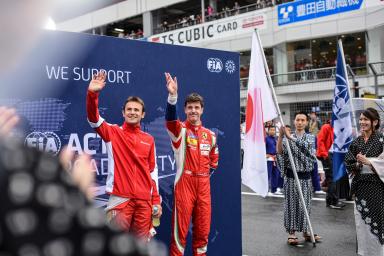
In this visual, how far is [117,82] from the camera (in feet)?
13.4

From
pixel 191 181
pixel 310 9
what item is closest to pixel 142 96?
pixel 191 181

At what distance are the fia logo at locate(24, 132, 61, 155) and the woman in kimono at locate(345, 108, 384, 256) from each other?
324 cm

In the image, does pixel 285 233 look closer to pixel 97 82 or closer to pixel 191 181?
pixel 191 181

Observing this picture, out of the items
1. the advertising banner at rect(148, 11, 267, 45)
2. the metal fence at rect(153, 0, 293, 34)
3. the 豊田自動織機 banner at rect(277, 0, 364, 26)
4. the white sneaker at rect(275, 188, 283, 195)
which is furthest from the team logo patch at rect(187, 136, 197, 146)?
the metal fence at rect(153, 0, 293, 34)

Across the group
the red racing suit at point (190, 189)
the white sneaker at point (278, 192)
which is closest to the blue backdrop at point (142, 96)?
the red racing suit at point (190, 189)

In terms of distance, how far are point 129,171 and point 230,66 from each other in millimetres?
1920

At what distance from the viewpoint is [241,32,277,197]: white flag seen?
17.3ft

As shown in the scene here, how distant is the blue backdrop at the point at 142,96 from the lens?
3.54 metres

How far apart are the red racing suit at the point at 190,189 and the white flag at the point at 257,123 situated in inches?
37.7

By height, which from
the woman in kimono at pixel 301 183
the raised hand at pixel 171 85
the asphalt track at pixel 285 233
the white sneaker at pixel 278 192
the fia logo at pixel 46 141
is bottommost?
the white sneaker at pixel 278 192

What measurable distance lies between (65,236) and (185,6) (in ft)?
105

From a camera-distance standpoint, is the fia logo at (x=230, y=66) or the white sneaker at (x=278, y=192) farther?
the white sneaker at (x=278, y=192)

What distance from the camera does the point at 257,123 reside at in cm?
553

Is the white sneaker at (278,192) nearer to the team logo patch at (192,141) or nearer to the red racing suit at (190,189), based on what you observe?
the red racing suit at (190,189)
